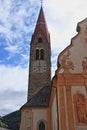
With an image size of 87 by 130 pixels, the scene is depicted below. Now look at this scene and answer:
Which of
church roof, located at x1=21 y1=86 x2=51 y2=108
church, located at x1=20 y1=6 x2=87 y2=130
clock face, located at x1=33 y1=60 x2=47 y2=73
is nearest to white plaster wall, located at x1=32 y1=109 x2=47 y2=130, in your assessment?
church, located at x1=20 y1=6 x2=87 y2=130

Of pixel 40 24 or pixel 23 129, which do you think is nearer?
pixel 23 129

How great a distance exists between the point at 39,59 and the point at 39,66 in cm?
167

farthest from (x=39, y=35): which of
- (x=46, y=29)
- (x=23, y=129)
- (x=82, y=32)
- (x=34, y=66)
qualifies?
(x=82, y=32)

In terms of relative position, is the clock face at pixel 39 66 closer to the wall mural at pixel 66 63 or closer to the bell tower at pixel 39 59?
the bell tower at pixel 39 59

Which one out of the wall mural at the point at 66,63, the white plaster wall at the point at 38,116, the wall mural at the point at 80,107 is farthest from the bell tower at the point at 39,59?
the wall mural at the point at 80,107

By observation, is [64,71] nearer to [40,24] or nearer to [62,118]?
[62,118]

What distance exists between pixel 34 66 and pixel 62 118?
22.6 m

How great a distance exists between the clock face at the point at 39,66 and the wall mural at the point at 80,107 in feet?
69.2

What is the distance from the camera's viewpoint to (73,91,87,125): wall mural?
454 inches

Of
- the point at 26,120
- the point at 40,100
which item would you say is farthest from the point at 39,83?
the point at 26,120

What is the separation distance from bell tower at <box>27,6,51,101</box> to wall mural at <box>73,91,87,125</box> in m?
17.7

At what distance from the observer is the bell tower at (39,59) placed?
103ft

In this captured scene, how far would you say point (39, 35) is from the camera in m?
38.1

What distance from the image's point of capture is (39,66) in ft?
111
